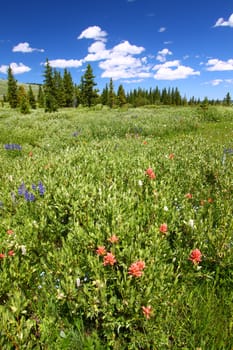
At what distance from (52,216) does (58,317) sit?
1340mm

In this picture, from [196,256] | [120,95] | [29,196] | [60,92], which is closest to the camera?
[196,256]

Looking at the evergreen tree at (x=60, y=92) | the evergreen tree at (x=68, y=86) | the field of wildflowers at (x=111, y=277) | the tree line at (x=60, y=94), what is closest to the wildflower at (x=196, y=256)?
the field of wildflowers at (x=111, y=277)

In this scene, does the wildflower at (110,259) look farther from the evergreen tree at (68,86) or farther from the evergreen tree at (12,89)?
the evergreen tree at (68,86)

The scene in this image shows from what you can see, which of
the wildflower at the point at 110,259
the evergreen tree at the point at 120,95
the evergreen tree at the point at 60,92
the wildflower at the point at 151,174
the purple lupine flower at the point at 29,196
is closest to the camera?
the wildflower at the point at 110,259

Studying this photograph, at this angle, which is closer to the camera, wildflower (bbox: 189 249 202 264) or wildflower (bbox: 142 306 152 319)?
wildflower (bbox: 142 306 152 319)

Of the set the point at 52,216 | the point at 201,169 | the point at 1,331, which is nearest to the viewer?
the point at 1,331

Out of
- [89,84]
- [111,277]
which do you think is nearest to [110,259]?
[111,277]

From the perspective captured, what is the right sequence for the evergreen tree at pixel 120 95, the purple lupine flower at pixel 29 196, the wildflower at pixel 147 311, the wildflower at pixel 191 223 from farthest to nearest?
the evergreen tree at pixel 120 95, the purple lupine flower at pixel 29 196, the wildflower at pixel 191 223, the wildflower at pixel 147 311

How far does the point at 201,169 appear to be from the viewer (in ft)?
19.4

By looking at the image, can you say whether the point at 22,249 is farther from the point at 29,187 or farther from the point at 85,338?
the point at 29,187

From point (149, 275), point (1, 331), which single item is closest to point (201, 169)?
point (149, 275)

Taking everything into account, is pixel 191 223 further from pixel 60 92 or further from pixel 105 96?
pixel 105 96

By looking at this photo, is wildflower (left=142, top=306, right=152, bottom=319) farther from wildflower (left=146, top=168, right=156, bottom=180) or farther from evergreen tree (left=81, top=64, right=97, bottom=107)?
evergreen tree (left=81, top=64, right=97, bottom=107)

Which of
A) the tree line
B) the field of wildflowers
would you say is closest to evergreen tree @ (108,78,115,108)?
the tree line
